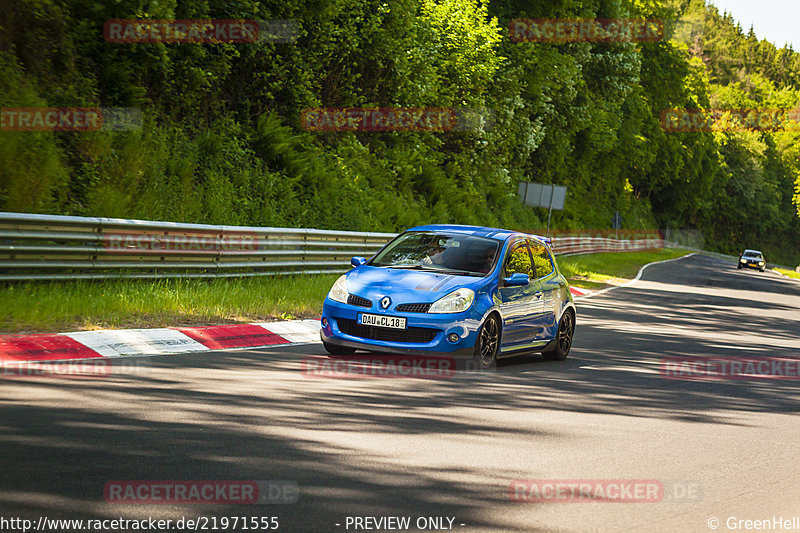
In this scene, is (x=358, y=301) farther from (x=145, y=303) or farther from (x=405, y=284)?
(x=145, y=303)

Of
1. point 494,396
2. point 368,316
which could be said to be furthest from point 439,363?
point 494,396

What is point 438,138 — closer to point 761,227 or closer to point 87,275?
point 87,275

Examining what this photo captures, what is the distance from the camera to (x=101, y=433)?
6.20m

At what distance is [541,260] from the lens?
503 inches

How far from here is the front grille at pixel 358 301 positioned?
1042 cm

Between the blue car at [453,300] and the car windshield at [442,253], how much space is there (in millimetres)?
12

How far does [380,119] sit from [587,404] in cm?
2225

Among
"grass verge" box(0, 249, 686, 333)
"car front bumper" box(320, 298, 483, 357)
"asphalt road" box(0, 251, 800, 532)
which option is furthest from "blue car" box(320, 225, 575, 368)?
"grass verge" box(0, 249, 686, 333)

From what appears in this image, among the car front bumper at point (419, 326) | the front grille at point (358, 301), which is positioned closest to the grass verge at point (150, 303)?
the car front bumper at point (419, 326)

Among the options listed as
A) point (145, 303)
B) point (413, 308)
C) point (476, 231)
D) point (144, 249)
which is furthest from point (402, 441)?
point (144, 249)

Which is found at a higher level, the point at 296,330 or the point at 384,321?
the point at 384,321

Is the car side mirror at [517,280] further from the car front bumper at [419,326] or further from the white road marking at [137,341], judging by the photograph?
the white road marking at [137,341]

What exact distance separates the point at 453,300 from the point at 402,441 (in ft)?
12.4

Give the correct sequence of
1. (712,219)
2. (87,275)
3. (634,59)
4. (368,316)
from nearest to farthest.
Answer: (368,316), (87,275), (634,59), (712,219)
